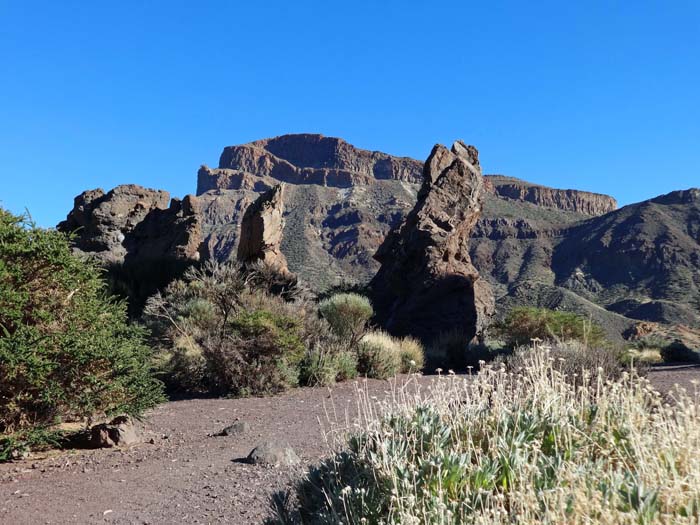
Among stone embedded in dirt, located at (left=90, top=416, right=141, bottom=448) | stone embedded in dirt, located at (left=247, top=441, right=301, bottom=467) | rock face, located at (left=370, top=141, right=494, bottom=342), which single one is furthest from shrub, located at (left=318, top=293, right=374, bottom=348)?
stone embedded in dirt, located at (left=247, top=441, right=301, bottom=467)

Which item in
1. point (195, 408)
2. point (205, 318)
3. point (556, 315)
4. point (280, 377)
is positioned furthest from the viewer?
point (556, 315)

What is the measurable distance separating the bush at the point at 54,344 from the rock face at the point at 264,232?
11238mm

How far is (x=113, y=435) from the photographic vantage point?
7.47 meters

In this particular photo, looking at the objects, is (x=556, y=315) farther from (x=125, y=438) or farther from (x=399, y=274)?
(x=125, y=438)

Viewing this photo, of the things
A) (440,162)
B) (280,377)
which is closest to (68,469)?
(280,377)

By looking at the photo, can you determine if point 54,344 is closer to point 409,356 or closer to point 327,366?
point 327,366

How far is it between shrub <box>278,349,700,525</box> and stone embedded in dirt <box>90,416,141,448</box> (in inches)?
171

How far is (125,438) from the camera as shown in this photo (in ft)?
24.6

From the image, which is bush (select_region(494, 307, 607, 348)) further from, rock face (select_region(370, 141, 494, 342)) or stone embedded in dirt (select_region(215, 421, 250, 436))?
stone embedded in dirt (select_region(215, 421, 250, 436))

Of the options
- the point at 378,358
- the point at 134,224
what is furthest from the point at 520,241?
the point at 378,358

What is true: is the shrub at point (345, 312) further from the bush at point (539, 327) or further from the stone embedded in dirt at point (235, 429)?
the stone embedded in dirt at point (235, 429)

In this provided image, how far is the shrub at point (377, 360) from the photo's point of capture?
514 inches

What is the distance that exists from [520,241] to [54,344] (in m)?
66.4

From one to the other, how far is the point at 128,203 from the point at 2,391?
80.8ft
